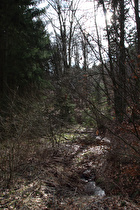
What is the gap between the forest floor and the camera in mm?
3037

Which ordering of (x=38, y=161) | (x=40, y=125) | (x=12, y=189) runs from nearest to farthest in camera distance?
(x=12, y=189) < (x=38, y=161) < (x=40, y=125)

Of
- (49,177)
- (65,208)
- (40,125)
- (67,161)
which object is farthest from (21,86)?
(65,208)

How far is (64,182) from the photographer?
3.93 meters

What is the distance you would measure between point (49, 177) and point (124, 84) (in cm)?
274

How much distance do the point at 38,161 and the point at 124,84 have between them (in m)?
3.00

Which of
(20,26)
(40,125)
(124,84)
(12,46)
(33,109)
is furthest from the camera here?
(20,26)

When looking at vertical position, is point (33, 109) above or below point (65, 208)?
above

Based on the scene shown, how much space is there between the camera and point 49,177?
3947 millimetres

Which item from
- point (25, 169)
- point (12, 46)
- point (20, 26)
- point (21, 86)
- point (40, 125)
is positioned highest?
point (20, 26)

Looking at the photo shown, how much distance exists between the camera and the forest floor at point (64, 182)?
3.04m

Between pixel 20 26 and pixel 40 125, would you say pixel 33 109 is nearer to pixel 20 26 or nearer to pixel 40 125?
pixel 40 125

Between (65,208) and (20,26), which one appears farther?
(20,26)

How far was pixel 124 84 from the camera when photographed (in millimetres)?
2564

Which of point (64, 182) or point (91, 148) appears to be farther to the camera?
point (91, 148)
